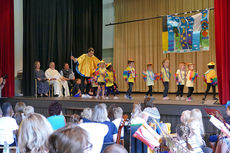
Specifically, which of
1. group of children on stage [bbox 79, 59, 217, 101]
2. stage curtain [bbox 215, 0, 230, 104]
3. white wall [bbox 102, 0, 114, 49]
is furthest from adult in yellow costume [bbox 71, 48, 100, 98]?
stage curtain [bbox 215, 0, 230, 104]

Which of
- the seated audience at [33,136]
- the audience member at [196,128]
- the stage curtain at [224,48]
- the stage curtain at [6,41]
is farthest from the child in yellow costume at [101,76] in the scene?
the seated audience at [33,136]

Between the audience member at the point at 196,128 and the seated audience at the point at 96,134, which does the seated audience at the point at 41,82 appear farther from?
the seated audience at the point at 96,134

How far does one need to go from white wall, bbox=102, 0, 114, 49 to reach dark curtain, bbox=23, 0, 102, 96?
141 centimetres

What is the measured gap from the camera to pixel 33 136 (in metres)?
1.90

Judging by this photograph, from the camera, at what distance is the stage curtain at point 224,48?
237 inches

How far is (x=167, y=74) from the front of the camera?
8.34 metres

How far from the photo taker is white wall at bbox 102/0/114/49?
13.9 m

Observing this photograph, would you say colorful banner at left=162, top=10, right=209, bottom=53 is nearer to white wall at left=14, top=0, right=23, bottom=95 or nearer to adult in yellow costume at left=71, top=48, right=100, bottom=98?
adult in yellow costume at left=71, top=48, right=100, bottom=98

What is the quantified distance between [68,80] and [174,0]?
237 inches

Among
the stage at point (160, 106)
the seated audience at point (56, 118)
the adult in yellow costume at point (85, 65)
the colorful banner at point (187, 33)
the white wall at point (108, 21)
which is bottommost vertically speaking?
the stage at point (160, 106)

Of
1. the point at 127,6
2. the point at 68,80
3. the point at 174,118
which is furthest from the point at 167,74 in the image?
the point at 127,6

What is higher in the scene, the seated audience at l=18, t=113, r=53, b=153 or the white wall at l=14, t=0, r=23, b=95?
the white wall at l=14, t=0, r=23, b=95

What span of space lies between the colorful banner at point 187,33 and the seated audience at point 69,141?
23.6 ft

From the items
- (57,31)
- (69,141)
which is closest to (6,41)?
(57,31)
